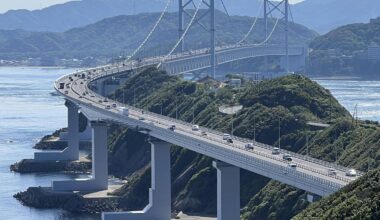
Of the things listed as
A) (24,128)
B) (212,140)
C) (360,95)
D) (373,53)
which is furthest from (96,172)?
(373,53)

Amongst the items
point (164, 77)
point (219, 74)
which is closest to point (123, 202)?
point (164, 77)

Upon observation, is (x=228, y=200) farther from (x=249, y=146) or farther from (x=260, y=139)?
(x=260, y=139)

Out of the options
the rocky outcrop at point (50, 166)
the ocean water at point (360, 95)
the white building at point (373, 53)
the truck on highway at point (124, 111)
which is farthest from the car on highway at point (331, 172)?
the white building at point (373, 53)

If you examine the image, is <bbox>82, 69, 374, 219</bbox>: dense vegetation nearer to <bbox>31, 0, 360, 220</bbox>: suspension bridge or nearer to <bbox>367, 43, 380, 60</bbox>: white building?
<bbox>31, 0, 360, 220</bbox>: suspension bridge

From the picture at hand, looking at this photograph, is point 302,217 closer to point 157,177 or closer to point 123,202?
point 157,177

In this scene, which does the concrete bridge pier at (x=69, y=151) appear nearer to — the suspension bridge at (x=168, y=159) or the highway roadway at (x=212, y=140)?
the suspension bridge at (x=168, y=159)
